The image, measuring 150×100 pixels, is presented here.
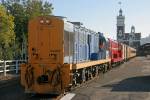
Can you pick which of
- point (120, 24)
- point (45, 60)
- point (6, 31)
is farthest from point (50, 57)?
point (120, 24)

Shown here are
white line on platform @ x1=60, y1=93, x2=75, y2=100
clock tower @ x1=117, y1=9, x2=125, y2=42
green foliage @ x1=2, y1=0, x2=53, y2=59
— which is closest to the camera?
white line on platform @ x1=60, y1=93, x2=75, y2=100

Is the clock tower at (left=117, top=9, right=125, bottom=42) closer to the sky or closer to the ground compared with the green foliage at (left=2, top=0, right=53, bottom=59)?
closer to the sky

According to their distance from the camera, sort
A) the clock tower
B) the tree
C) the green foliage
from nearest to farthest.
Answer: the tree < the green foliage < the clock tower

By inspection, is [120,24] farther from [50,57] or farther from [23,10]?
[50,57]

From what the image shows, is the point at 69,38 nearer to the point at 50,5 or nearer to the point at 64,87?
the point at 64,87

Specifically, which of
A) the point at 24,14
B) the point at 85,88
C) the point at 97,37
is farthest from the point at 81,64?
the point at 24,14

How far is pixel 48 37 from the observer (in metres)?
19.7

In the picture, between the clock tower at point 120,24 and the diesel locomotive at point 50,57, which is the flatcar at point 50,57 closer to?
the diesel locomotive at point 50,57

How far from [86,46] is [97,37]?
219 inches

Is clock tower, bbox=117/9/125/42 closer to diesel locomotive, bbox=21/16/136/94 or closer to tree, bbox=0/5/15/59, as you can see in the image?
tree, bbox=0/5/15/59

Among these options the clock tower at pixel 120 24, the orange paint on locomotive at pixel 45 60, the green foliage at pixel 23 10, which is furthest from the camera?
the clock tower at pixel 120 24

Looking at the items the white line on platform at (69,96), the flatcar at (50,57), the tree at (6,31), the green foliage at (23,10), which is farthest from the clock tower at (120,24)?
the white line on platform at (69,96)

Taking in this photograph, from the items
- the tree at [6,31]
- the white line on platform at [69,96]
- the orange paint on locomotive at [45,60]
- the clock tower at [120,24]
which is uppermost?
the clock tower at [120,24]

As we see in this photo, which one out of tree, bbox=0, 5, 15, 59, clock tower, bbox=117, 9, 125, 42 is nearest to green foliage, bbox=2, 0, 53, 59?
tree, bbox=0, 5, 15, 59
